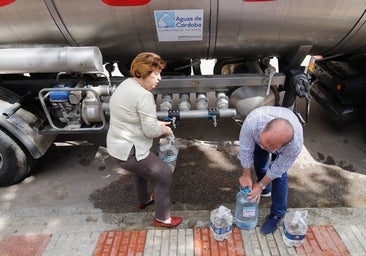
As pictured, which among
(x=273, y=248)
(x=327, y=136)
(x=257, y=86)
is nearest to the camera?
(x=273, y=248)

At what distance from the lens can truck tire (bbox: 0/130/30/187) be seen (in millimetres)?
3471

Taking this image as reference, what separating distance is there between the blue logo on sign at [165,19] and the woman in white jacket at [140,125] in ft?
Result: 2.27

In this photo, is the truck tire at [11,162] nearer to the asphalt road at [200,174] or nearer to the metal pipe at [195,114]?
the asphalt road at [200,174]

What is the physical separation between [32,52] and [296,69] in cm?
285

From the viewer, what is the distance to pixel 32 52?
3.12m

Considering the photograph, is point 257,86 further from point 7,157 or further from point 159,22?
point 7,157

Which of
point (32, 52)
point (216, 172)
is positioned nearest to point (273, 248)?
point (216, 172)

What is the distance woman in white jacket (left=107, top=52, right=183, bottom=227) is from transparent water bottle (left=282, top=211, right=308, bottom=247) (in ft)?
3.57

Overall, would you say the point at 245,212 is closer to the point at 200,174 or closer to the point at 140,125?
the point at 200,174

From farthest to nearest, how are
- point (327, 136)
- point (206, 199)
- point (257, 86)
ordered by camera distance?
point (327, 136) < point (257, 86) < point (206, 199)

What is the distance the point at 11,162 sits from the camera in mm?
3549

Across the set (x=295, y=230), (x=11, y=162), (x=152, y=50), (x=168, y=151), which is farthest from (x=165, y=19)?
(x=11, y=162)

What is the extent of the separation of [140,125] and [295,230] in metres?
1.59

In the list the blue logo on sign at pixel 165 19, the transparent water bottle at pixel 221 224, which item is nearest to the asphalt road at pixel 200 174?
the transparent water bottle at pixel 221 224
